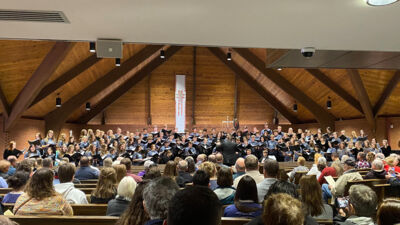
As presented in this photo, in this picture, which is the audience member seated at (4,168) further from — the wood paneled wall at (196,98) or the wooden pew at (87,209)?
→ the wood paneled wall at (196,98)

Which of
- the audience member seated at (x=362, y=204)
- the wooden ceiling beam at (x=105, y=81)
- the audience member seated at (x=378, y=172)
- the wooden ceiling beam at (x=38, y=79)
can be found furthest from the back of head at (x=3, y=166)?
the wooden ceiling beam at (x=105, y=81)

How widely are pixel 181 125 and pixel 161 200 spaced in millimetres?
15838

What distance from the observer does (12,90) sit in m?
11.3

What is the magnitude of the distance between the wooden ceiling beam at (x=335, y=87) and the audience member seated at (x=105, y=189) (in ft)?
37.6

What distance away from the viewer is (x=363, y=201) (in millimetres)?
2730

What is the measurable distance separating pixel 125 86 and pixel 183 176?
12.9 meters

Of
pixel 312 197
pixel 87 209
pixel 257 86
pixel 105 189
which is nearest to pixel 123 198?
pixel 87 209

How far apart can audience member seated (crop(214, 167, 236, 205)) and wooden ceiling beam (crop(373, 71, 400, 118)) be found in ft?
33.6

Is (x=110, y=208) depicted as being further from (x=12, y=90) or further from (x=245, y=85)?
(x=245, y=85)

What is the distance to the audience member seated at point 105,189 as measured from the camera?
362cm

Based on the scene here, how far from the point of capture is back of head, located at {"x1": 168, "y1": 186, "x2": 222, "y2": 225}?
3.87 feet

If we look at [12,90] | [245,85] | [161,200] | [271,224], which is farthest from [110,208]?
[245,85]

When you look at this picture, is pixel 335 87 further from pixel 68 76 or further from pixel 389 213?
pixel 389 213

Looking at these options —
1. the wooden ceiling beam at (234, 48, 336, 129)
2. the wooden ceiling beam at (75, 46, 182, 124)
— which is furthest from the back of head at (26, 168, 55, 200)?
the wooden ceiling beam at (75, 46, 182, 124)
